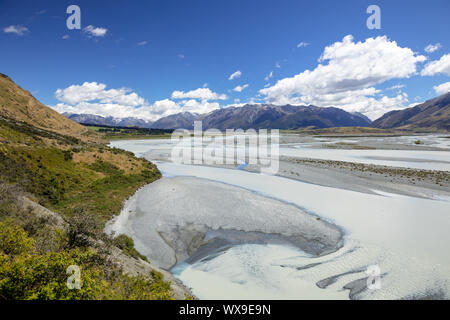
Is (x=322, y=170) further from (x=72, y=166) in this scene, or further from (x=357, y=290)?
(x=72, y=166)

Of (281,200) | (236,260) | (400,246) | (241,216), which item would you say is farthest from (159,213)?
(400,246)

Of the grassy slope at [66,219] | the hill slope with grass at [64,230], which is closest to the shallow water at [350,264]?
the hill slope with grass at [64,230]

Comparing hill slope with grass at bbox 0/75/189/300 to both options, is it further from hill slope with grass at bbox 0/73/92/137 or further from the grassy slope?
hill slope with grass at bbox 0/73/92/137

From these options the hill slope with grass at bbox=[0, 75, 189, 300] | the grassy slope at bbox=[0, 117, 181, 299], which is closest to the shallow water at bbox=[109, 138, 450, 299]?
the hill slope with grass at bbox=[0, 75, 189, 300]

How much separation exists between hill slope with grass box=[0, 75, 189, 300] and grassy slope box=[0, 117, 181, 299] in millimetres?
36

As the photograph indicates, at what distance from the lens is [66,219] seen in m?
16.2

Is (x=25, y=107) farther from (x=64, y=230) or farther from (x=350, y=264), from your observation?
(x=350, y=264)

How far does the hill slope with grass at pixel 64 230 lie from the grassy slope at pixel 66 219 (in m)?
0.04

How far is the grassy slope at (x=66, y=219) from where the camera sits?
26.2 ft

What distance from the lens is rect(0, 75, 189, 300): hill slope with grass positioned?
8.05m

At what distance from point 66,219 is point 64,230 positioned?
2.26m

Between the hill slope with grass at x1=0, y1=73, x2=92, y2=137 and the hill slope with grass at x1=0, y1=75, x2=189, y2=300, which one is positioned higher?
the hill slope with grass at x1=0, y1=73, x2=92, y2=137

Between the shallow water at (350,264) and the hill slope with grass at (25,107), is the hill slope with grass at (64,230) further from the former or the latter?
the hill slope with grass at (25,107)
